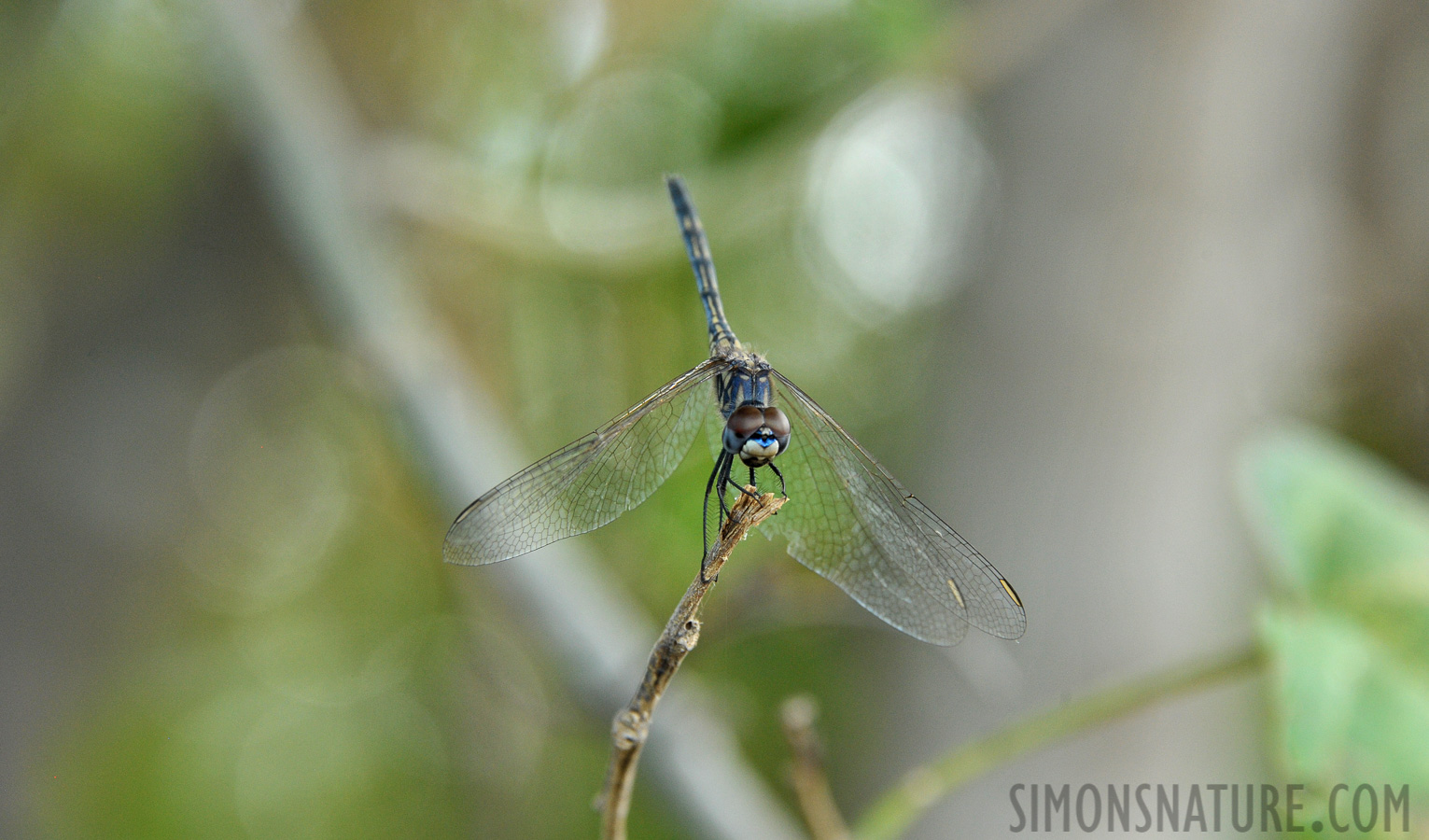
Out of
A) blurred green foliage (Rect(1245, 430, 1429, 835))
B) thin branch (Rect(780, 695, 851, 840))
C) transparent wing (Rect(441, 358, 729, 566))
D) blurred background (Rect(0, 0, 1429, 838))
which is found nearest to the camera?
thin branch (Rect(780, 695, 851, 840))

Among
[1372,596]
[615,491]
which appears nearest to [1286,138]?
[1372,596]

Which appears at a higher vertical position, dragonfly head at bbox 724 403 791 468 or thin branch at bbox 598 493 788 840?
dragonfly head at bbox 724 403 791 468

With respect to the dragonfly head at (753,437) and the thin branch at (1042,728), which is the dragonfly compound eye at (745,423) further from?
the thin branch at (1042,728)

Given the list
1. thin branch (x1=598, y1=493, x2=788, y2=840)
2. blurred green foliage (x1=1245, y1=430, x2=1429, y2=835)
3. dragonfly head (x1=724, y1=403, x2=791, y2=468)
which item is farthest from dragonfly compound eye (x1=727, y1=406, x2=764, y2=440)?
blurred green foliage (x1=1245, y1=430, x2=1429, y2=835)

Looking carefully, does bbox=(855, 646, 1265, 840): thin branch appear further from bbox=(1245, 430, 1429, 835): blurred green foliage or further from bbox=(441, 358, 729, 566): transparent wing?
bbox=(441, 358, 729, 566): transparent wing

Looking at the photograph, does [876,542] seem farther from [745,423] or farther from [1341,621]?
[1341,621]

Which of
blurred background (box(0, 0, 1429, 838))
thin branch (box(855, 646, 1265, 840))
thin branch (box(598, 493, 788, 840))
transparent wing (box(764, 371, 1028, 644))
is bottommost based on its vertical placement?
thin branch (box(598, 493, 788, 840))

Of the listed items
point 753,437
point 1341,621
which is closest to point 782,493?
point 753,437
